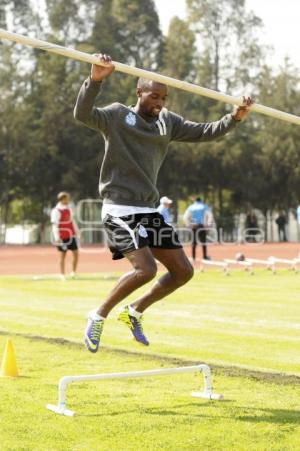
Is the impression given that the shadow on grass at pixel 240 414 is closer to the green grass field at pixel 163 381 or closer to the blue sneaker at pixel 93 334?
the green grass field at pixel 163 381

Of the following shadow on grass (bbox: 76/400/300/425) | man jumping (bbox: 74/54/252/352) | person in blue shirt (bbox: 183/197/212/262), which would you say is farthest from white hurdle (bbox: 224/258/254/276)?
shadow on grass (bbox: 76/400/300/425)

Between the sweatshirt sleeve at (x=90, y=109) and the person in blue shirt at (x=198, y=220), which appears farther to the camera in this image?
the person in blue shirt at (x=198, y=220)

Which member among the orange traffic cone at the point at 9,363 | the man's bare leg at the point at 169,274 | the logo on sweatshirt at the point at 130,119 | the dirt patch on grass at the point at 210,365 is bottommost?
the dirt patch on grass at the point at 210,365

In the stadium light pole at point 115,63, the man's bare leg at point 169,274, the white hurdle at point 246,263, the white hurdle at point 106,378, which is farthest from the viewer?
the white hurdle at point 246,263

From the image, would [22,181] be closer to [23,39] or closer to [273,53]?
[273,53]

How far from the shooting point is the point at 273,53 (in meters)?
58.4

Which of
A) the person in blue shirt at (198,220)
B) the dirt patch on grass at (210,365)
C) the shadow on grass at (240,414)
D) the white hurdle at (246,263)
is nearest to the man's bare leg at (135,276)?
the shadow on grass at (240,414)

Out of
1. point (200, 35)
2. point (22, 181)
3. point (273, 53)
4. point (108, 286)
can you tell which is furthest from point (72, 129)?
point (108, 286)

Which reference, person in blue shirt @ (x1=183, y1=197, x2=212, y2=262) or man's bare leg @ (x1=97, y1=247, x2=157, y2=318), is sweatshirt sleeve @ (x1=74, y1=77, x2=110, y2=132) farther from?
person in blue shirt @ (x1=183, y1=197, x2=212, y2=262)

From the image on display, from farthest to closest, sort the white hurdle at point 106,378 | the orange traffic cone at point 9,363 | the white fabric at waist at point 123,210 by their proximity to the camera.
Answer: the orange traffic cone at point 9,363
the white fabric at waist at point 123,210
the white hurdle at point 106,378

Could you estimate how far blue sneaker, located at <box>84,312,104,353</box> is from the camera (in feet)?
22.2

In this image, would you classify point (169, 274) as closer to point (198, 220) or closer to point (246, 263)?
point (246, 263)

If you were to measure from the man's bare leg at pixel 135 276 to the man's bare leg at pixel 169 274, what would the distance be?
0.21 metres

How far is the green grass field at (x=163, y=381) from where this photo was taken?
5.45 meters
